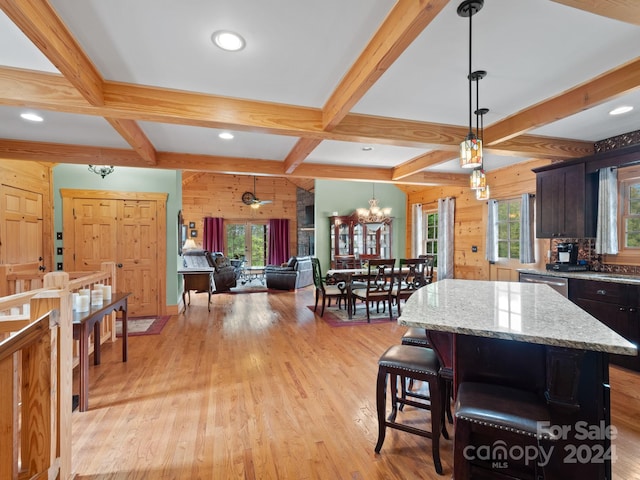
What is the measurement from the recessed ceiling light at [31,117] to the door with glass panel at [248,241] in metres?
7.15


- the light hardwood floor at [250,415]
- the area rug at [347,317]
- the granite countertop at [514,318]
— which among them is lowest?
the light hardwood floor at [250,415]

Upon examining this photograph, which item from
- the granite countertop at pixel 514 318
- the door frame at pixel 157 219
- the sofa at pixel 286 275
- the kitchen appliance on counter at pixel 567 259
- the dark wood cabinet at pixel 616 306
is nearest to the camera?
the granite countertop at pixel 514 318

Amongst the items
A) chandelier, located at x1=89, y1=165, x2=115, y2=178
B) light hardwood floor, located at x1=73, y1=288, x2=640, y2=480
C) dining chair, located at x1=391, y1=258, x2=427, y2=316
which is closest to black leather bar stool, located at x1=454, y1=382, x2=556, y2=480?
light hardwood floor, located at x1=73, y1=288, x2=640, y2=480

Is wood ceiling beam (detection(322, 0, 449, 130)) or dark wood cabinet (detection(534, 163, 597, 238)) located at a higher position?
wood ceiling beam (detection(322, 0, 449, 130))

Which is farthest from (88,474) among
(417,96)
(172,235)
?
(172,235)

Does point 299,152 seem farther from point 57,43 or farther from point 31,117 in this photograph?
point 31,117

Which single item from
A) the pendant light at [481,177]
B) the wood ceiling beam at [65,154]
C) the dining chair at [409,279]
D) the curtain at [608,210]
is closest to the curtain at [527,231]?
the curtain at [608,210]

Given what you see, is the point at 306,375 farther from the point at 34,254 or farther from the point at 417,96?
the point at 34,254

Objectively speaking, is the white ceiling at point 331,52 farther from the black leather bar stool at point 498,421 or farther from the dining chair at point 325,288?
the dining chair at point 325,288

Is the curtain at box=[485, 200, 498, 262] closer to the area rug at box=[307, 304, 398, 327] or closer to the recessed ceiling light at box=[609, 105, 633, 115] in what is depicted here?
the area rug at box=[307, 304, 398, 327]

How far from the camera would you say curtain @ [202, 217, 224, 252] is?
9766 millimetres

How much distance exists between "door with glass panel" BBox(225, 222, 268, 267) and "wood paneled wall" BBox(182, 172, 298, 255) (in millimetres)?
302

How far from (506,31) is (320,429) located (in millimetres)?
2692

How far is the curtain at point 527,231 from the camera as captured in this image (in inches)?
183
